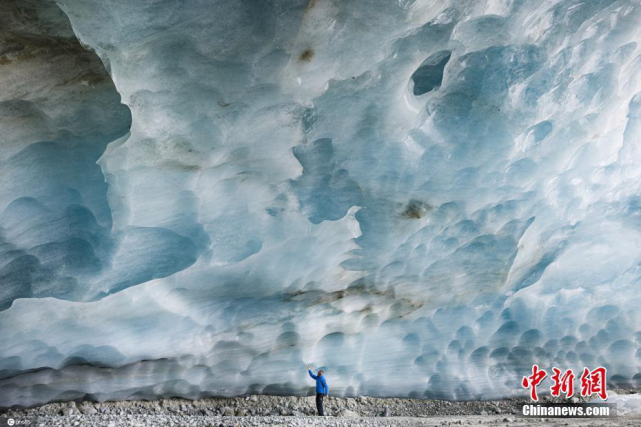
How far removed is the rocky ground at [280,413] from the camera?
→ 4312mm

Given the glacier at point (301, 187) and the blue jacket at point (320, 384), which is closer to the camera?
the glacier at point (301, 187)

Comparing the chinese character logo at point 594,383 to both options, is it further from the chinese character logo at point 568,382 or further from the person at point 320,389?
the person at point 320,389

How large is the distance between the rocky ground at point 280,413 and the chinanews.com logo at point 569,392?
6.6 inches

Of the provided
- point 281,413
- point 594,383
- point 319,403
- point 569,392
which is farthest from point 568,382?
point 281,413

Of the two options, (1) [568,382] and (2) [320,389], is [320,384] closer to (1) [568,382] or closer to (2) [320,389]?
(2) [320,389]

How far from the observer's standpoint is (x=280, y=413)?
5395mm

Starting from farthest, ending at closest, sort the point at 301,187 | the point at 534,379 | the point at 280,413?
the point at 534,379, the point at 280,413, the point at 301,187

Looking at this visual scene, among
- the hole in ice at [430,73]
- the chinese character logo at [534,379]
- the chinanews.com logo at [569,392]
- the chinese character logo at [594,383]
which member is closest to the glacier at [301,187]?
the hole in ice at [430,73]

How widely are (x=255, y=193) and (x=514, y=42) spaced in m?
2.48

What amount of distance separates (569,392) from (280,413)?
12.5 feet

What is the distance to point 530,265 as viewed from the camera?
5961 millimetres

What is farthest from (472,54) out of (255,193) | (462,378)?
(462,378)

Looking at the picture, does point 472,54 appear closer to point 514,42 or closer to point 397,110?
point 514,42

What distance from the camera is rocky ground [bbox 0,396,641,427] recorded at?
4.31 metres
